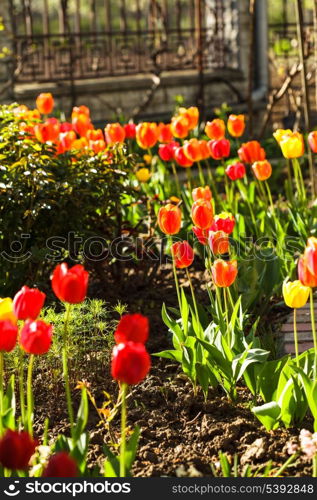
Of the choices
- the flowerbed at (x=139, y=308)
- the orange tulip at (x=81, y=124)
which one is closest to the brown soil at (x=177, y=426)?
the flowerbed at (x=139, y=308)

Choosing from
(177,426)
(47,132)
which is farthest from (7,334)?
(47,132)

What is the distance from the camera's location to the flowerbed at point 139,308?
2.55 metres

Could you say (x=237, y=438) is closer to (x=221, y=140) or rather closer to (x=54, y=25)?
(x=221, y=140)

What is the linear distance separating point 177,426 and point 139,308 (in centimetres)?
129

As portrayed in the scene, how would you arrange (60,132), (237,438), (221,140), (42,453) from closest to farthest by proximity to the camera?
1. (42,453)
2. (237,438)
3. (221,140)
4. (60,132)

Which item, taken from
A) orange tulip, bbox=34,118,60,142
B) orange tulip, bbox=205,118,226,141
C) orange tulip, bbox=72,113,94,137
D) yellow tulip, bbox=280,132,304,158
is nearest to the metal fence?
orange tulip, bbox=72,113,94,137

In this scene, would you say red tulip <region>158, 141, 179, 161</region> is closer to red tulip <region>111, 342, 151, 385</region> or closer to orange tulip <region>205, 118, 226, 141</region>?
orange tulip <region>205, 118, 226, 141</region>

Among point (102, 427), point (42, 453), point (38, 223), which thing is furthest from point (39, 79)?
point (42, 453)

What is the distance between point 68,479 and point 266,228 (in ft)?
9.81

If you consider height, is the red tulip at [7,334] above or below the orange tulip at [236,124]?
below

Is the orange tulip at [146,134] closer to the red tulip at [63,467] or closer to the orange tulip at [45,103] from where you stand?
the orange tulip at [45,103]

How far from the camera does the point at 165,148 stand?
203 inches

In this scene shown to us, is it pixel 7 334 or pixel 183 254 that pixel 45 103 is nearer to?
pixel 183 254

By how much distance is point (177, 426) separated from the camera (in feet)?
11.1
